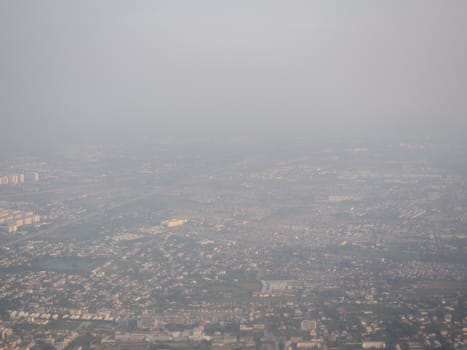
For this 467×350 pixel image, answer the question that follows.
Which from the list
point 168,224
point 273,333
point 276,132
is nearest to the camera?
point 273,333

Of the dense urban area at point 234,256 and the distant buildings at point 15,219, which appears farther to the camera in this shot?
the distant buildings at point 15,219

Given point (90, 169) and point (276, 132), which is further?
point (276, 132)

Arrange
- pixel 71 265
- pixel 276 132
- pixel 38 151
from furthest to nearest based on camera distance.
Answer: pixel 276 132 < pixel 38 151 < pixel 71 265

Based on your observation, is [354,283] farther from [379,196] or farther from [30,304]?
[379,196]

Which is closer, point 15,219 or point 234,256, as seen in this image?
point 234,256

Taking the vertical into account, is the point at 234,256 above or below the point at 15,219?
below

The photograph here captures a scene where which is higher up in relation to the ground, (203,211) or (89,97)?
(89,97)

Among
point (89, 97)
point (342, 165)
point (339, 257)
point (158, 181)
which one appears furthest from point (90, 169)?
point (89, 97)

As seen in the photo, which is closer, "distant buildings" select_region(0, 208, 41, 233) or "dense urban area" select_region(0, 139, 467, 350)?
"dense urban area" select_region(0, 139, 467, 350)
